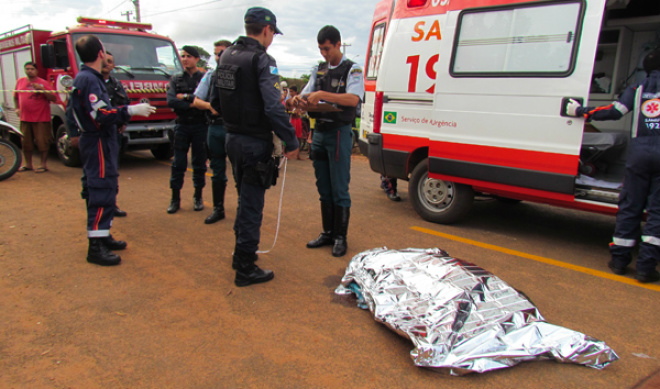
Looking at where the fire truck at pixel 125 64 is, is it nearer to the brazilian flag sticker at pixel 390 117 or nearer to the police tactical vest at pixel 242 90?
the brazilian flag sticker at pixel 390 117

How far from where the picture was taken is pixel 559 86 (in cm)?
397

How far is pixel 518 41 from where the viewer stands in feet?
13.8

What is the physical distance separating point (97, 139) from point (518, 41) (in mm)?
4086

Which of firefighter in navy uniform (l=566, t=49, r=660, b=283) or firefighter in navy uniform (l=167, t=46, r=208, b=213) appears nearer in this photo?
firefighter in navy uniform (l=566, t=49, r=660, b=283)

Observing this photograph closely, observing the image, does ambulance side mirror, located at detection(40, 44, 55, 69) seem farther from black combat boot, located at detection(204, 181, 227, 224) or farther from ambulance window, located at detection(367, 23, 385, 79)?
ambulance window, located at detection(367, 23, 385, 79)

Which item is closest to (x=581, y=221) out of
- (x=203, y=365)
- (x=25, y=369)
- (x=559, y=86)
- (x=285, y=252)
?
(x=559, y=86)

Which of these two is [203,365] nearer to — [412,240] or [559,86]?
[412,240]

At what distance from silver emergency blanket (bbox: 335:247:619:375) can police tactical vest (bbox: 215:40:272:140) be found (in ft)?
4.76

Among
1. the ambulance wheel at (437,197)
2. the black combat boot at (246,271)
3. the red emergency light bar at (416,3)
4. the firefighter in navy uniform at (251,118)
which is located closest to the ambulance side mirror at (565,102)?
the ambulance wheel at (437,197)

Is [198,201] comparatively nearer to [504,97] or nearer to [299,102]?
[299,102]

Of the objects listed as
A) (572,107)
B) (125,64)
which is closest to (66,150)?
(125,64)

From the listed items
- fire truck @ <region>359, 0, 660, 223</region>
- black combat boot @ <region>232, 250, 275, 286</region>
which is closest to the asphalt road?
black combat boot @ <region>232, 250, 275, 286</region>

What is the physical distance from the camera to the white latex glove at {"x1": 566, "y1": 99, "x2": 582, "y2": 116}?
3.84 meters

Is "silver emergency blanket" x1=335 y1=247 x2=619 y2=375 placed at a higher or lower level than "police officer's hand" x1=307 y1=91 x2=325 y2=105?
lower
